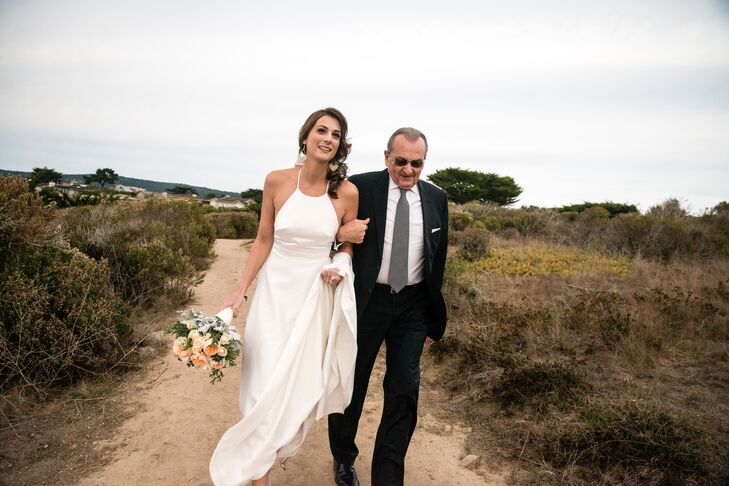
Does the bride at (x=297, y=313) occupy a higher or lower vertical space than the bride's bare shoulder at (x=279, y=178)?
lower

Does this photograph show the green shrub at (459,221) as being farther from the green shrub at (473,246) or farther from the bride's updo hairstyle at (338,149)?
the bride's updo hairstyle at (338,149)

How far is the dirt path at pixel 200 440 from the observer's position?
356cm

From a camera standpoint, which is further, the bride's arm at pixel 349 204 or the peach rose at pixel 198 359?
the bride's arm at pixel 349 204

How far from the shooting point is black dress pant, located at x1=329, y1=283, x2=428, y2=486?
3129 millimetres

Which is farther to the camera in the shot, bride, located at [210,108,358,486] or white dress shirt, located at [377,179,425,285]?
white dress shirt, located at [377,179,425,285]

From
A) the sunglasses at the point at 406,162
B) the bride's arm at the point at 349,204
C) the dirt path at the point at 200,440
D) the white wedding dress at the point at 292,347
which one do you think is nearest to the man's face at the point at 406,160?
the sunglasses at the point at 406,162

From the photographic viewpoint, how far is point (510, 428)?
4141 mm

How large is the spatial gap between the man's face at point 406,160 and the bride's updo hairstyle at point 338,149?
39 cm

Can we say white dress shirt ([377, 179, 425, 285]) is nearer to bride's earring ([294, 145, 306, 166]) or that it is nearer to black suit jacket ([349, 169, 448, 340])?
black suit jacket ([349, 169, 448, 340])

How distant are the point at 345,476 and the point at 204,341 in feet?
5.32

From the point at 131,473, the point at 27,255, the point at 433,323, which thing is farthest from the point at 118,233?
the point at 433,323

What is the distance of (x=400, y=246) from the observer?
327 centimetres

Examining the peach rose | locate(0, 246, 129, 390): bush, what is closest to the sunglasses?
the peach rose

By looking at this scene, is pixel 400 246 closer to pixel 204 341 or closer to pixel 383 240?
pixel 383 240
